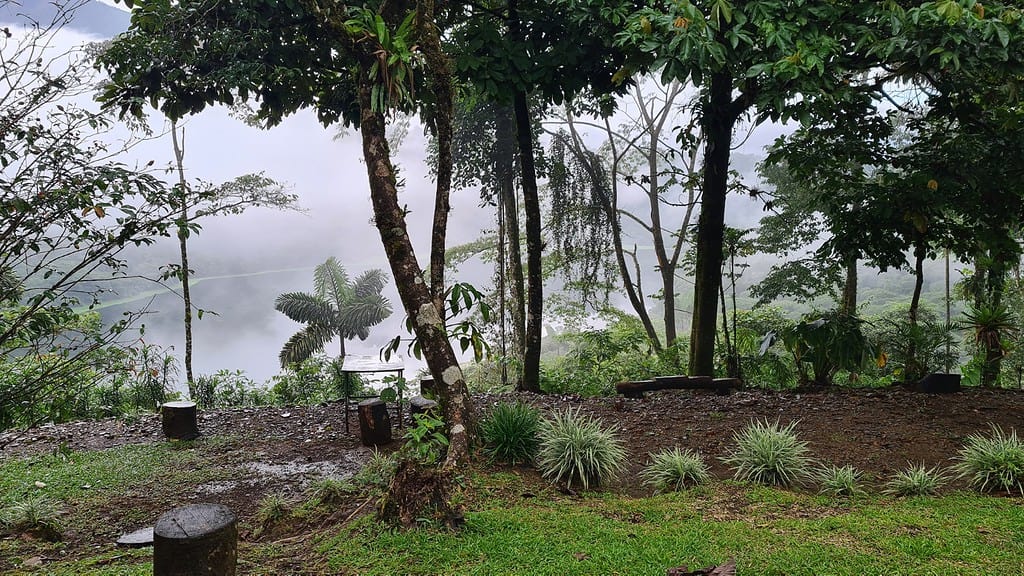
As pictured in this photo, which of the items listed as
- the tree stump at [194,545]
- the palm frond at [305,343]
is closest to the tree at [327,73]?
the tree stump at [194,545]

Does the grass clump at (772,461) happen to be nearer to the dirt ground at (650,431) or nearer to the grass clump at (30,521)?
the dirt ground at (650,431)

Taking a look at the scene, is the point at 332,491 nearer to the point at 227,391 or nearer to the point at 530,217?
the point at 530,217

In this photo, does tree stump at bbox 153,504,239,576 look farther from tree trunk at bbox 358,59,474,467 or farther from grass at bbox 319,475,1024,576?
tree trunk at bbox 358,59,474,467

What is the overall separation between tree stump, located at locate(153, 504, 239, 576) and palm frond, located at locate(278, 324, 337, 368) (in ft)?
28.7

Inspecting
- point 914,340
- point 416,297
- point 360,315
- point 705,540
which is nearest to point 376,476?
point 416,297

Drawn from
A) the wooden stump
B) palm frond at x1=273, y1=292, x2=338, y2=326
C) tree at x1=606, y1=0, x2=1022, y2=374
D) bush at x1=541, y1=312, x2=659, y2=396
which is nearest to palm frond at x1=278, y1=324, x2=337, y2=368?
palm frond at x1=273, y1=292, x2=338, y2=326

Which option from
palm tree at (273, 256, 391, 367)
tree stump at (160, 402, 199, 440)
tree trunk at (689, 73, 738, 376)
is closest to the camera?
tree stump at (160, 402, 199, 440)

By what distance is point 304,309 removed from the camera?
1220 centimetres

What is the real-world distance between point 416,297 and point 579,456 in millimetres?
1374

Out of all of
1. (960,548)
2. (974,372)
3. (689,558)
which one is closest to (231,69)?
(689,558)

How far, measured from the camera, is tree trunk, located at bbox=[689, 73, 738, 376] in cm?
642

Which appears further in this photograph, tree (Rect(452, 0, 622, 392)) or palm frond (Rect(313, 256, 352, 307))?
palm frond (Rect(313, 256, 352, 307))

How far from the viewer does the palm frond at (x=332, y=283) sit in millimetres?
12781

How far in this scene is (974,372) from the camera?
7836mm
